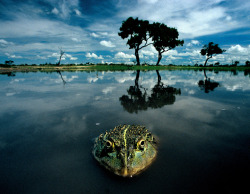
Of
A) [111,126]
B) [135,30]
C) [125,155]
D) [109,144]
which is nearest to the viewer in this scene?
[125,155]

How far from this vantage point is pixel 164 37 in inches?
1774

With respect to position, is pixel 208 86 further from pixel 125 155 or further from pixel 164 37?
pixel 164 37

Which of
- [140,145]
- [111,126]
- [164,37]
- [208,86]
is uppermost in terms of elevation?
[164,37]

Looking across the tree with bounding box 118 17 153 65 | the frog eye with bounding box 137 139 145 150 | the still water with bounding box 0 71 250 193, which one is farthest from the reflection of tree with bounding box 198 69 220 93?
the tree with bounding box 118 17 153 65

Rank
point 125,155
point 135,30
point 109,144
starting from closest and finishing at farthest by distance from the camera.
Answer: point 125,155 → point 109,144 → point 135,30

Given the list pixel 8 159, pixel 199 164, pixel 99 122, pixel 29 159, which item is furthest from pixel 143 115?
pixel 8 159

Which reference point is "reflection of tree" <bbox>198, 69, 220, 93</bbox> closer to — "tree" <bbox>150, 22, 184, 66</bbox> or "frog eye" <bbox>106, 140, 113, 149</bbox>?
"frog eye" <bbox>106, 140, 113, 149</bbox>

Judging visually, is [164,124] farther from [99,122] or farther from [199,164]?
[99,122]

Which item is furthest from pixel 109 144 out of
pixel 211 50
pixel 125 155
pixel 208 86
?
pixel 211 50

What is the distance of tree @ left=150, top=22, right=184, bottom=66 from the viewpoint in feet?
149

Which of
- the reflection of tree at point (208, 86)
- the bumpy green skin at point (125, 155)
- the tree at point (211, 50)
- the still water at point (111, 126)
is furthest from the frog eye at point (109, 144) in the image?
the tree at point (211, 50)

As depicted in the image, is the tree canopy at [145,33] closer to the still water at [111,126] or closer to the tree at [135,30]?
the tree at [135,30]

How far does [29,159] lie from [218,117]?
631 centimetres

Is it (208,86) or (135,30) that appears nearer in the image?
(208,86)
